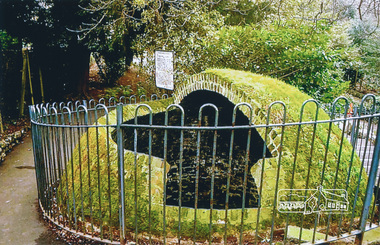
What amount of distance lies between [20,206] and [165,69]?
4718 millimetres

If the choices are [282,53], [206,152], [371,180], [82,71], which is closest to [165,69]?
[206,152]

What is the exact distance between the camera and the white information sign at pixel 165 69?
8.03 m

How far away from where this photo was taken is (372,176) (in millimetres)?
3240

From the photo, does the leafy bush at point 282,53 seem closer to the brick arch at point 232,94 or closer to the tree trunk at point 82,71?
the brick arch at point 232,94

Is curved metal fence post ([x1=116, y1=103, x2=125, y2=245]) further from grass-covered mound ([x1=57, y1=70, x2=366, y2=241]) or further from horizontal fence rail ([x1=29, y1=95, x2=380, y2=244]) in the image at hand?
grass-covered mound ([x1=57, y1=70, x2=366, y2=241])

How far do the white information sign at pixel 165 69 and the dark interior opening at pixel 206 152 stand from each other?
1404mm

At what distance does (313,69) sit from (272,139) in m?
4.41

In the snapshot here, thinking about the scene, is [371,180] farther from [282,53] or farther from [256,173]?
[282,53]

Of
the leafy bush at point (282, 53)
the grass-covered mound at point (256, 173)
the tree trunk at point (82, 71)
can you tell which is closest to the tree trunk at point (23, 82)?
the tree trunk at point (82, 71)

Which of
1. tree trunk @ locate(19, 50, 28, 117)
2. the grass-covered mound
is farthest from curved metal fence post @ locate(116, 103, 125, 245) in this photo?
tree trunk @ locate(19, 50, 28, 117)

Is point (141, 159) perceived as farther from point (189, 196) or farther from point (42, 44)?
point (42, 44)

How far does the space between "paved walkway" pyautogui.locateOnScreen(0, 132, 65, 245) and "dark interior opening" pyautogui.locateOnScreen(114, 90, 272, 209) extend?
2135mm

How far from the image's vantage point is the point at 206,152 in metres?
7.31

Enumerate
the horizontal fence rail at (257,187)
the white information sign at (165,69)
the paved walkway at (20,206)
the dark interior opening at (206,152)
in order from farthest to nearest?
the white information sign at (165,69) → the dark interior opening at (206,152) → the paved walkway at (20,206) → the horizontal fence rail at (257,187)
